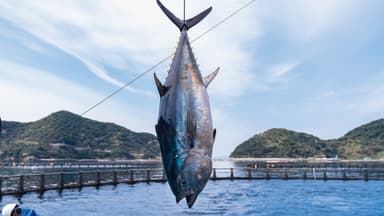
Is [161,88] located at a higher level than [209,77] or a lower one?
lower

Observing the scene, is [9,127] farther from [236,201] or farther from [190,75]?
[190,75]

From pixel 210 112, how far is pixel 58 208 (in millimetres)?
15070

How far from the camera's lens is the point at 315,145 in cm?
15488

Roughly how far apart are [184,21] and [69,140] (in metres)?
152

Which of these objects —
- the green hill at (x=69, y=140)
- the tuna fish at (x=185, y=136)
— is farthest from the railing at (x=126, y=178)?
the green hill at (x=69, y=140)

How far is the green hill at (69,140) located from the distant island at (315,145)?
60.5 metres

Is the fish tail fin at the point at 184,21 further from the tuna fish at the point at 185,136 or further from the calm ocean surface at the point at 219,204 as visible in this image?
the calm ocean surface at the point at 219,204

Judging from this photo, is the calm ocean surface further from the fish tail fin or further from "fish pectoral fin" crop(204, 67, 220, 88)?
the fish tail fin

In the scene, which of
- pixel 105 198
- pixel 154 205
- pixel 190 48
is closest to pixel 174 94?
pixel 190 48

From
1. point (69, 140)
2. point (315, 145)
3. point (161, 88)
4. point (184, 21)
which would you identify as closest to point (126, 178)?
point (184, 21)

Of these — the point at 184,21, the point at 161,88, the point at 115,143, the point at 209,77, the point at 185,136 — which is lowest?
the point at 185,136

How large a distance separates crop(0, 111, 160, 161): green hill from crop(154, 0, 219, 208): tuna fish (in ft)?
393

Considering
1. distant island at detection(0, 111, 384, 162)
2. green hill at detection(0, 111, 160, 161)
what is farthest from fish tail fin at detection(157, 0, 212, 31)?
distant island at detection(0, 111, 384, 162)

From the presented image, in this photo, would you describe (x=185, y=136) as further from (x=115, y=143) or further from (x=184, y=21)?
(x=115, y=143)
